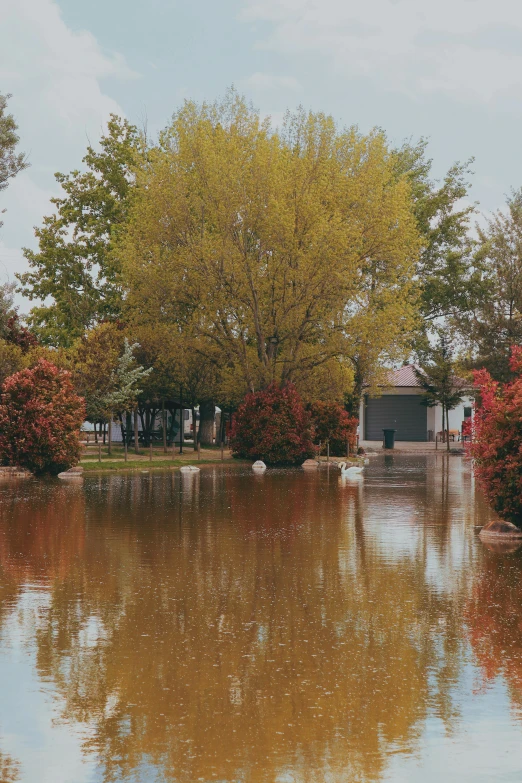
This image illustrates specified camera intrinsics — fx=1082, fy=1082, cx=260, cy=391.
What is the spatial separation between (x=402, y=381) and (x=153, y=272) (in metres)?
35.4

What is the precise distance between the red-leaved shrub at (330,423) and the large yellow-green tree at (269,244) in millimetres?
947

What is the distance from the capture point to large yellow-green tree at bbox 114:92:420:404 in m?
42.6

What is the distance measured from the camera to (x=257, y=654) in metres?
8.58

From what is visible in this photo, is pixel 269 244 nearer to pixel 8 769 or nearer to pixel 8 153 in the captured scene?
pixel 8 153

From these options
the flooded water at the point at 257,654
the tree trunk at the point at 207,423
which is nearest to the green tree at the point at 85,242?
the tree trunk at the point at 207,423

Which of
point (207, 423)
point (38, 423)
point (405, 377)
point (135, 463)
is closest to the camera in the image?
point (38, 423)

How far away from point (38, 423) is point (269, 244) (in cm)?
1384

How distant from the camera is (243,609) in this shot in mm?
10477

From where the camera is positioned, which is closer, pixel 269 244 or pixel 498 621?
pixel 498 621

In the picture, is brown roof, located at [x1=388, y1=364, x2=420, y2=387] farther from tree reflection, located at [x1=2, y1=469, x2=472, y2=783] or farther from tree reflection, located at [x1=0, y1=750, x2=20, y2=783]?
tree reflection, located at [x1=0, y1=750, x2=20, y2=783]

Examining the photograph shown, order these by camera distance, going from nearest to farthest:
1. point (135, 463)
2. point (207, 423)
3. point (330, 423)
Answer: point (135, 463) → point (330, 423) → point (207, 423)

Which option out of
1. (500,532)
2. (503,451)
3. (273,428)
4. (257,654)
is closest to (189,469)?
(273,428)

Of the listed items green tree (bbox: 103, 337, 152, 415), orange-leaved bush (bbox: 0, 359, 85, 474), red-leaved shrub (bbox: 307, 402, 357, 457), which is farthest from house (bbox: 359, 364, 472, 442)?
orange-leaved bush (bbox: 0, 359, 85, 474)

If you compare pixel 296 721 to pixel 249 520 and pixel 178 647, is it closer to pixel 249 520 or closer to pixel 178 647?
pixel 178 647
